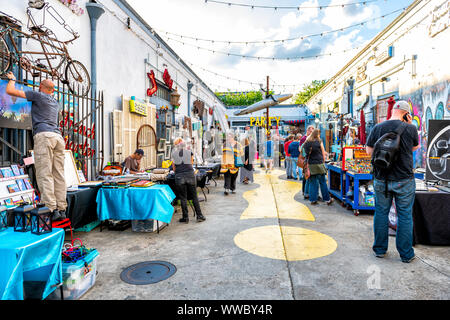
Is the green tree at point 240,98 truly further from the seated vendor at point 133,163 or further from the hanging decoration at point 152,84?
the seated vendor at point 133,163

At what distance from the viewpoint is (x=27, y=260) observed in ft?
7.51

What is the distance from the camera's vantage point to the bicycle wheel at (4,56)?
390 cm

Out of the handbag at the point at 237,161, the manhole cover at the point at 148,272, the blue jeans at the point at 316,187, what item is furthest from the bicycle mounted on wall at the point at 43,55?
the blue jeans at the point at 316,187

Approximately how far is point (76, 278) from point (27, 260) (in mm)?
563

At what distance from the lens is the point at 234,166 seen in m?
8.52

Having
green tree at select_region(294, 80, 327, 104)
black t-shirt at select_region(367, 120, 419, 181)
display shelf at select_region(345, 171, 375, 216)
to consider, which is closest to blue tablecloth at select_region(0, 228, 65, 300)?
black t-shirt at select_region(367, 120, 419, 181)

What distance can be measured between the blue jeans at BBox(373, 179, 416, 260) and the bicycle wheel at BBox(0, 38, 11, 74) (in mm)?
5261

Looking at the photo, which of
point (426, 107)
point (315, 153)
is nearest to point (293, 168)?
point (315, 153)

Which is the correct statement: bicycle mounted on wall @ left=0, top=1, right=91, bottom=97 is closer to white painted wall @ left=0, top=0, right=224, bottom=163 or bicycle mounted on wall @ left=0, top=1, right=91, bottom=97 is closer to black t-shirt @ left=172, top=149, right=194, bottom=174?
white painted wall @ left=0, top=0, right=224, bottom=163

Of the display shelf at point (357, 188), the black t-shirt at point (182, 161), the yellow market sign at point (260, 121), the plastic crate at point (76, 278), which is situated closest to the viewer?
the plastic crate at point (76, 278)

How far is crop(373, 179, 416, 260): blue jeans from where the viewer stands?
3.62 meters

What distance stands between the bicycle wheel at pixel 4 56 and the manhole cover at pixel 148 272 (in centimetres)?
315
